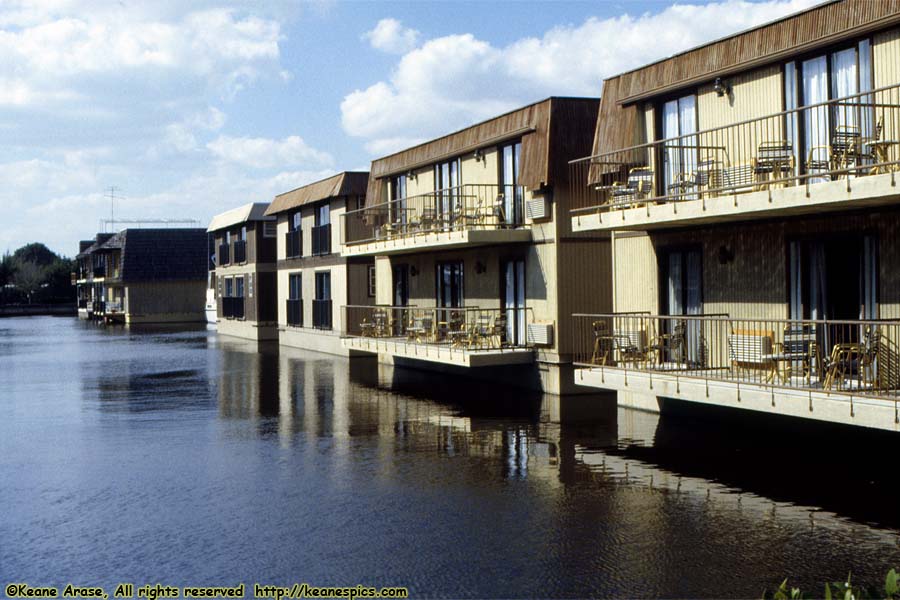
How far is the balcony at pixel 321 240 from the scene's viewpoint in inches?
1598

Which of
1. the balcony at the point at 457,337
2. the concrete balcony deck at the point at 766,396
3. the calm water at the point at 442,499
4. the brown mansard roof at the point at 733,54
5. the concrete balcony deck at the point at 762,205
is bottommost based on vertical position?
the calm water at the point at 442,499

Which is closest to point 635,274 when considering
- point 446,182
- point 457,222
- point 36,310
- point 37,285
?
point 457,222

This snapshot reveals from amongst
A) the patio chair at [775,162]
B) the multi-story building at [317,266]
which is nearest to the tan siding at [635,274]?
the patio chair at [775,162]

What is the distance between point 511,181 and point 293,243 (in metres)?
21.2

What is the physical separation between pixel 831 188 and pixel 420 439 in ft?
26.8

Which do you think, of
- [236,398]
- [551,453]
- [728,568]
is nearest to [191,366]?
[236,398]

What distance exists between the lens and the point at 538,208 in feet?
79.5

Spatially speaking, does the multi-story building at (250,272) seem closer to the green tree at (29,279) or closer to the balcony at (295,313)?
the balcony at (295,313)

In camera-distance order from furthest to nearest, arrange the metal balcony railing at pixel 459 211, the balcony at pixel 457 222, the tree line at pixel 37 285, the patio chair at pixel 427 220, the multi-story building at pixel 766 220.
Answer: the tree line at pixel 37 285, the patio chair at pixel 427 220, the metal balcony railing at pixel 459 211, the balcony at pixel 457 222, the multi-story building at pixel 766 220

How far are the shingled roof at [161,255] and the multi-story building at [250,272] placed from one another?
76.4 feet

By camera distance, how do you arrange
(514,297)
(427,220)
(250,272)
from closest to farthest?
(514,297)
(427,220)
(250,272)

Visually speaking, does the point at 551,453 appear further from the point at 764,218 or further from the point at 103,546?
the point at 103,546

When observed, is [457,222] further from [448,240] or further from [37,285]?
[37,285]

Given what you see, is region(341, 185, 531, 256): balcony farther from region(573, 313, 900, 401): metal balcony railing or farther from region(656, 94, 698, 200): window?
region(656, 94, 698, 200): window
